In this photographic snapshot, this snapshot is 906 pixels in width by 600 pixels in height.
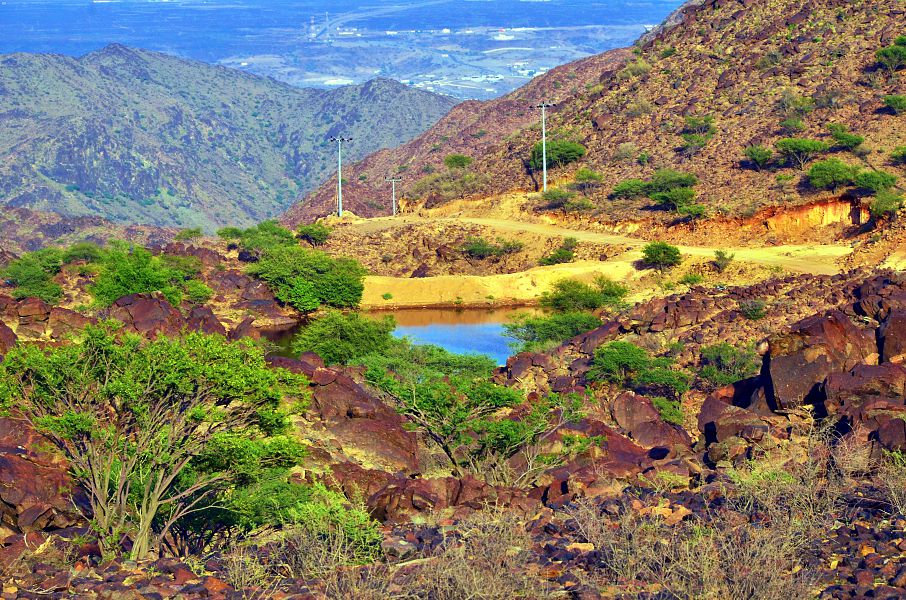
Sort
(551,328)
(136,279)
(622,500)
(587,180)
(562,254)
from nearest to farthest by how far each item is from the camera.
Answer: (622,500)
(551,328)
(136,279)
(562,254)
(587,180)

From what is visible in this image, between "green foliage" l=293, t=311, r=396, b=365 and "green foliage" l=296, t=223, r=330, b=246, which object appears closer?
"green foliage" l=293, t=311, r=396, b=365

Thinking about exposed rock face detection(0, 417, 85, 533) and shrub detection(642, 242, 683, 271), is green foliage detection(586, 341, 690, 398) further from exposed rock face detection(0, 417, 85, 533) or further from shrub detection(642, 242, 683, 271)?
shrub detection(642, 242, 683, 271)

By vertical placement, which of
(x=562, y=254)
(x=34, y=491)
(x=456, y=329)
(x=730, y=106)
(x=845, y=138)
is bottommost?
(x=456, y=329)

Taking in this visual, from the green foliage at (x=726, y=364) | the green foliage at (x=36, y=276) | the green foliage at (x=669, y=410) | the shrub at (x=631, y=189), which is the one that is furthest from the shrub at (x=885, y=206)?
the green foliage at (x=36, y=276)

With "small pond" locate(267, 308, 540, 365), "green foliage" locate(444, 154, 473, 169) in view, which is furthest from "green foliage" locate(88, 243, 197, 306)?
"green foliage" locate(444, 154, 473, 169)

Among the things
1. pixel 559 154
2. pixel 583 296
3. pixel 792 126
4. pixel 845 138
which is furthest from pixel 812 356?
pixel 559 154

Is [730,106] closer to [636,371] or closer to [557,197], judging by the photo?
[557,197]
